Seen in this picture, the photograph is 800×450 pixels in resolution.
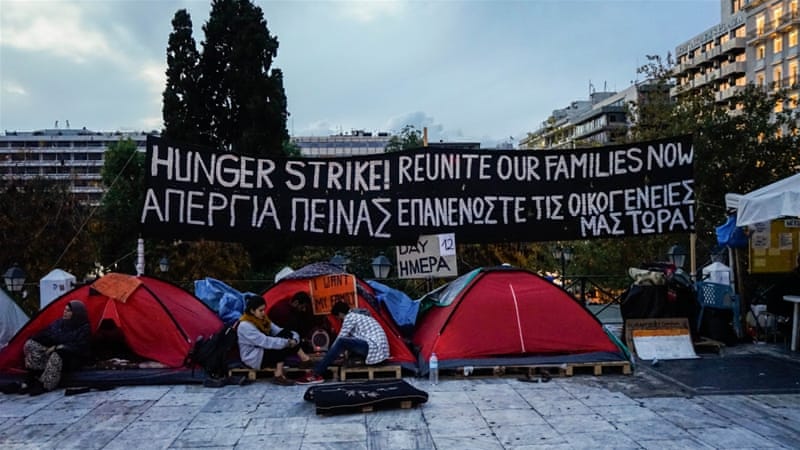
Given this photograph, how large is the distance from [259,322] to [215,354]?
2.24 feet

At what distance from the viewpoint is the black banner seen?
8.63 metres

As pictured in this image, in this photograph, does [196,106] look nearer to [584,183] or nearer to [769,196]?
[584,183]

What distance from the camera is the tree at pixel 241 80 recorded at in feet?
84.2

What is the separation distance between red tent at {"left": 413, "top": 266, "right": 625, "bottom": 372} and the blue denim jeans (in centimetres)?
87

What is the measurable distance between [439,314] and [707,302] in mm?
4834

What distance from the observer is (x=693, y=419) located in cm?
615

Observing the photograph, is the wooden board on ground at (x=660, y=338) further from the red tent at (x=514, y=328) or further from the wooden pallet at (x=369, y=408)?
the wooden pallet at (x=369, y=408)

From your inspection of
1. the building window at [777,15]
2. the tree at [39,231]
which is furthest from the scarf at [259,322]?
the building window at [777,15]

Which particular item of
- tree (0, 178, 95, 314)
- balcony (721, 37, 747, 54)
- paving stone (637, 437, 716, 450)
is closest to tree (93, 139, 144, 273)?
tree (0, 178, 95, 314)

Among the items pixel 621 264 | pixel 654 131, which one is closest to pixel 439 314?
pixel 621 264

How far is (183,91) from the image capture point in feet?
84.7

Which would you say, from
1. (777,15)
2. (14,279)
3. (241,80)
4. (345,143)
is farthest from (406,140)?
(345,143)

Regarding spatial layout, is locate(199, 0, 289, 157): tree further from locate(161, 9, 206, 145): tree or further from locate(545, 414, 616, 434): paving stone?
locate(545, 414, 616, 434): paving stone

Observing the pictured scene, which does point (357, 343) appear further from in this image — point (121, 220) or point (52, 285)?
point (121, 220)
